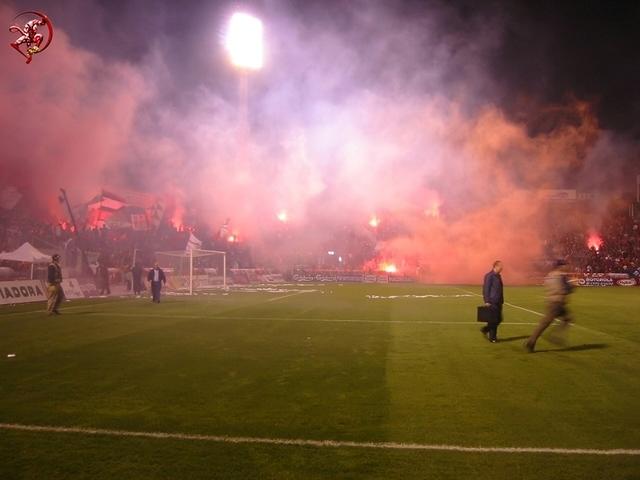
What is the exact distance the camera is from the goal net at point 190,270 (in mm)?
35031

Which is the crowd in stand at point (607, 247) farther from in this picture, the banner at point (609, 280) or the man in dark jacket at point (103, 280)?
the man in dark jacket at point (103, 280)

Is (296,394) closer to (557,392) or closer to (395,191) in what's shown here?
(557,392)

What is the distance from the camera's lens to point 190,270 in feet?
106

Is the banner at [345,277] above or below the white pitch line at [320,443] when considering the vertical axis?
above

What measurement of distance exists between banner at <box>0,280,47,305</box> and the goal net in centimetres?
954

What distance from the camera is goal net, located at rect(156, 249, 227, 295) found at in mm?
35031

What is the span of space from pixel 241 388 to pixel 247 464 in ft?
9.28

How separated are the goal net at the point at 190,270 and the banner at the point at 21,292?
9542mm

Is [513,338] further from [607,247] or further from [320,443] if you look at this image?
[607,247]

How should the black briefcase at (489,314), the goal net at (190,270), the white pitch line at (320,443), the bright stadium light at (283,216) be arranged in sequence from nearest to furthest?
the white pitch line at (320,443), the black briefcase at (489,314), the goal net at (190,270), the bright stadium light at (283,216)

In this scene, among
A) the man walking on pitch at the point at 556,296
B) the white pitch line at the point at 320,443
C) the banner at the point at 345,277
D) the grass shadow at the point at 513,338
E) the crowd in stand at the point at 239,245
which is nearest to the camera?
the white pitch line at the point at 320,443

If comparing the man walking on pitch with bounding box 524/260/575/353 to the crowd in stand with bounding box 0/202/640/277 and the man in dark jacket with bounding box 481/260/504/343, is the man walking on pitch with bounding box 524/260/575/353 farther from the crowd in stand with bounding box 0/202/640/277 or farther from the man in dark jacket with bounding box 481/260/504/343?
the crowd in stand with bounding box 0/202/640/277

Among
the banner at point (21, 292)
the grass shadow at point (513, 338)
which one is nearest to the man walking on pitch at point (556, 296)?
the grass shadow at point (513, 338)

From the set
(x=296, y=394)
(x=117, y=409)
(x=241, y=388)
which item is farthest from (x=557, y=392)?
(x=117, y=409)
